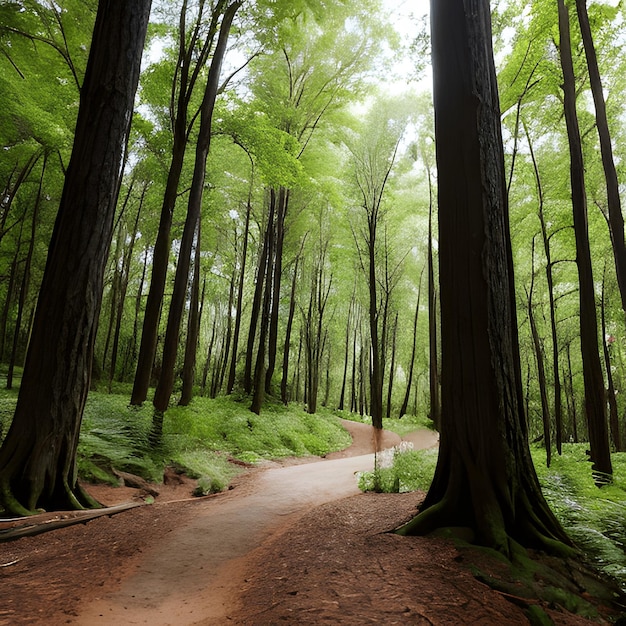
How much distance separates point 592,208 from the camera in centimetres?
1191

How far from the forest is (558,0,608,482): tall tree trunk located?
4 cm

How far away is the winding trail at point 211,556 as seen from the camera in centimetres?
243

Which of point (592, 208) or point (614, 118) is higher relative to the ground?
point (614, 118)

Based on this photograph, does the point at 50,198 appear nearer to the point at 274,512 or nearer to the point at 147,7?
the point at 147,7

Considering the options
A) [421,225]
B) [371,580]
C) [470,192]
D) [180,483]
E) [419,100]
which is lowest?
[180,483]

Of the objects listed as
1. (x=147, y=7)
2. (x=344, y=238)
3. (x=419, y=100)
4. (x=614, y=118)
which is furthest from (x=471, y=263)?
(x=344, y=238)

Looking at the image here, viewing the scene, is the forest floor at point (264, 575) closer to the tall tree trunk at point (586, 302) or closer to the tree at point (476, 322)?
the tree at point (476, 322)

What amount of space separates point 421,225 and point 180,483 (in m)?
16.1

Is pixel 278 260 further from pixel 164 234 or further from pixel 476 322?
pixel 476 322

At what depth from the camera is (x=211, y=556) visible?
3.57 meters

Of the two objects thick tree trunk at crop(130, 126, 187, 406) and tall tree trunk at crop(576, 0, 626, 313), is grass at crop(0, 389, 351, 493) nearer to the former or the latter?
thick tree trunk at crop(130, 126, 187, 406)

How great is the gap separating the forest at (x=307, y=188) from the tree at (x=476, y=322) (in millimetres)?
21

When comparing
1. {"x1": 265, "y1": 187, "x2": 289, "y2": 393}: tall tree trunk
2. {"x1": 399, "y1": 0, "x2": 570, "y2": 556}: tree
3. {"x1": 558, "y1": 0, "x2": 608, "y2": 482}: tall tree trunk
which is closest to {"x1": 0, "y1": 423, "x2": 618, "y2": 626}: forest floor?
{"x1": 399, "y1": 0, "x2": 570, "y2": 556}: tree

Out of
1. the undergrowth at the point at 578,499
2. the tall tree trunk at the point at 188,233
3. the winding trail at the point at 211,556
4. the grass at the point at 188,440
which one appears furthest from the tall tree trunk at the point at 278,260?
the undergrowth at the point at 578,499
